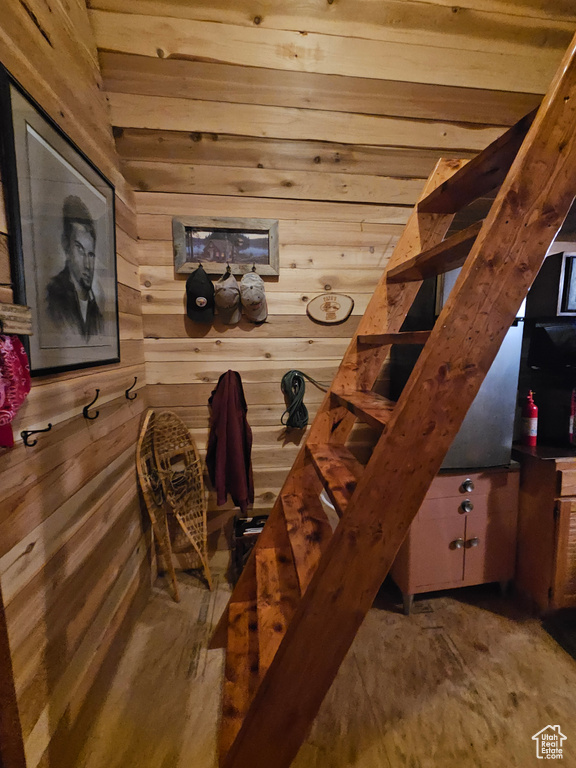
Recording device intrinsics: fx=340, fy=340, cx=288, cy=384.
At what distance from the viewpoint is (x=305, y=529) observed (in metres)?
1.03

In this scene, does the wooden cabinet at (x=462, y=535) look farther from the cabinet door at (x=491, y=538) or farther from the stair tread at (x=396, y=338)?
the stair tread at (x=396, y=338)

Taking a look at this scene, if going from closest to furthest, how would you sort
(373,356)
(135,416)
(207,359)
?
(373,356) → (135,416) → (207,359)

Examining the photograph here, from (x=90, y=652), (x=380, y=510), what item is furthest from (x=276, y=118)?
(x=90, y=652)

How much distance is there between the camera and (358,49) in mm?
1376

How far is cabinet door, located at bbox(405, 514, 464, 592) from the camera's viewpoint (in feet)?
5.75

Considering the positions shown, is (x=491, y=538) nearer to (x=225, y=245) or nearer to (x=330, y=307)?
(x=330, y=307)

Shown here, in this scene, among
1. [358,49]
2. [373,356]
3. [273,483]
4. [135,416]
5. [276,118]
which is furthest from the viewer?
[273,483]

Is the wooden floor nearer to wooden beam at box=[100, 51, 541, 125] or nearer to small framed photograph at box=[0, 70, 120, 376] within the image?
small framed photograph at box=[0, 70, 120, 376]

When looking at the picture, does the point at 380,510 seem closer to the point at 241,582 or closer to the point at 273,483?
the point at 241,582

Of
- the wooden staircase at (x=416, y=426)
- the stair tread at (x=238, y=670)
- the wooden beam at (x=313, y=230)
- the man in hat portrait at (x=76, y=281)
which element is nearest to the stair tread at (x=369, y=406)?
the wooden staircase at (x=416, y=426)

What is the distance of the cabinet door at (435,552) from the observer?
175cm

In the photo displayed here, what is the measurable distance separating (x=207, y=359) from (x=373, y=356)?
3.64 feet

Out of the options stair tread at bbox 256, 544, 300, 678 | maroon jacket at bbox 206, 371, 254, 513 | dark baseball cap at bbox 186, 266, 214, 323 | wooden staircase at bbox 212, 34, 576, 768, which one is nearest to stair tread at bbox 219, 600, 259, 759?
wooden staircase at bbox 212, 34, 576, 768

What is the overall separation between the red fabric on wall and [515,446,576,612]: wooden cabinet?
2095 millimetres
